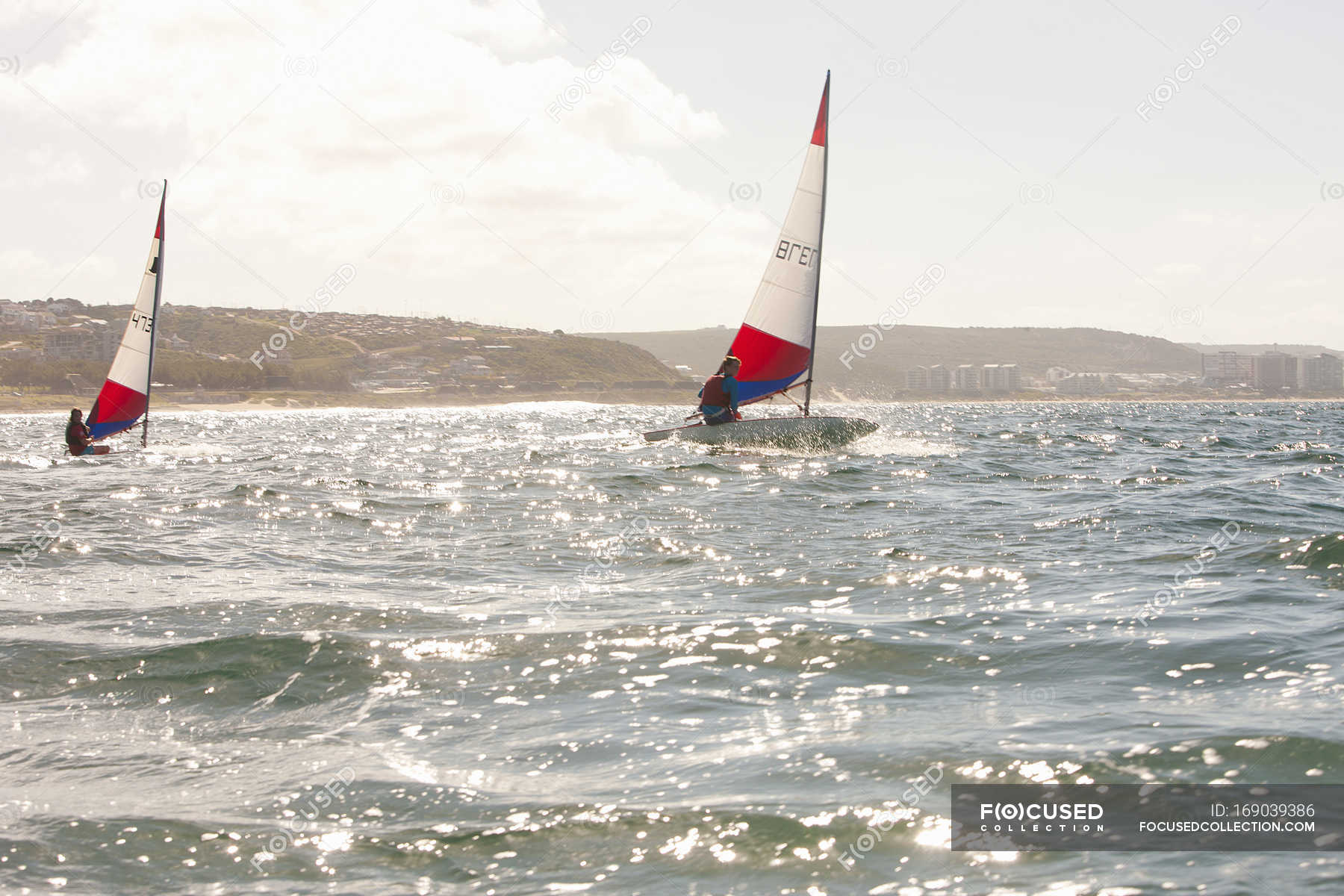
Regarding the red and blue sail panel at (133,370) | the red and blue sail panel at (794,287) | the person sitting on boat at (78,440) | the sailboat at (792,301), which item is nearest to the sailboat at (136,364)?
the red and blue sail panel at (133,370)

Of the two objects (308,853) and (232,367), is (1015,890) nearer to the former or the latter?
(308,853)

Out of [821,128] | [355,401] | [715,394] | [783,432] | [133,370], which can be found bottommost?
[783,432]

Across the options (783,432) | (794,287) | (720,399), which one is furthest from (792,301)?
(783,432)

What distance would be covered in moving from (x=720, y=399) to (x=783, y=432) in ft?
6.47

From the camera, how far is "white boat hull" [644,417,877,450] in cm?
2139

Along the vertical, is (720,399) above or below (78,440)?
above

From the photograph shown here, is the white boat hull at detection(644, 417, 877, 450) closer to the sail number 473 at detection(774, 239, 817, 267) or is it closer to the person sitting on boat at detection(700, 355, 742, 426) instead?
the person sitting on boat at detection(700, 355, 742, 426)

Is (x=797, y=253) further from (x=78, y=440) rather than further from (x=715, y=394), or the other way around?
(x=78, y=440)

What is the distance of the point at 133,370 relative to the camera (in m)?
24.6

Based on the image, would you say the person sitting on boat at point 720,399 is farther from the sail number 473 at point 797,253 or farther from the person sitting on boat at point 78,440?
the person sitting on boat at point 78,440

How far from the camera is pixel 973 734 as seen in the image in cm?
466

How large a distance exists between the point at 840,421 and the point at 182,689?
18.2 metres

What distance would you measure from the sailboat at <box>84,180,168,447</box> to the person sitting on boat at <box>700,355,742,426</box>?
12706mm

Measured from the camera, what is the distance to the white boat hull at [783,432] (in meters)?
21.4
